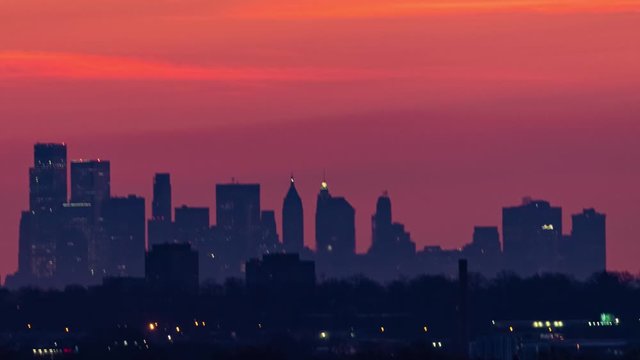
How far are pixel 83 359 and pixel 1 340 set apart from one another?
99.4 ft

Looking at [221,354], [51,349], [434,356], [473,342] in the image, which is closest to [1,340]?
[51,349]

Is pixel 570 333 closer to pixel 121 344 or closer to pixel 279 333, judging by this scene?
pixel 279 333

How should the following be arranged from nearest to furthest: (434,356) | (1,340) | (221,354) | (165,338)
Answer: (434,356), (221,354), (1,340), (165,338)

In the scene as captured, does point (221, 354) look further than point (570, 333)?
No

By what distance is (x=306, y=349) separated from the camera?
16262cm

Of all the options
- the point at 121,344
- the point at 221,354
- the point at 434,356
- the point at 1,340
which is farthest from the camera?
the point at 1,340

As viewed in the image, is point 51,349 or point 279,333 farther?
point 279,333

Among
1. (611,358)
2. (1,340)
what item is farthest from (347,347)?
(611,358)

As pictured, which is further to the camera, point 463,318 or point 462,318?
point 462,318

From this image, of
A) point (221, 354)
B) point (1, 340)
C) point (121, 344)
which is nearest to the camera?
point (221, 354)

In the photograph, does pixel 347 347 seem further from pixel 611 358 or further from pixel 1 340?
pixel 611 358

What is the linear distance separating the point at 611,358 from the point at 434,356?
13.4 meters

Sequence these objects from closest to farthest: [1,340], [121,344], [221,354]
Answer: [221,354], [121,344], [1,340]

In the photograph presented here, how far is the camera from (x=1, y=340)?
577 feet
